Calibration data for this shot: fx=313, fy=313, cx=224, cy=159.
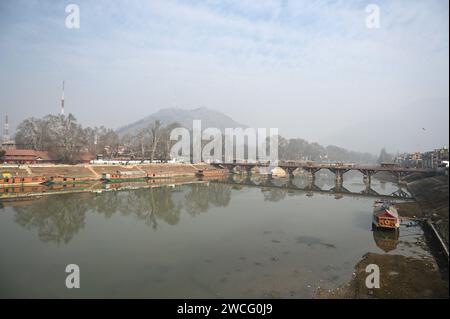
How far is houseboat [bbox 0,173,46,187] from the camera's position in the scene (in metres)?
53.8

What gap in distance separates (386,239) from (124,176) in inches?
2218

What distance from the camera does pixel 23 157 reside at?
78.3 metres

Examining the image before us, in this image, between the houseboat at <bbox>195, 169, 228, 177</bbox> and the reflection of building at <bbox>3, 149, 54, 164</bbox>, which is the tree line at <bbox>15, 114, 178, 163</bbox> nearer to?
the reflection of building at <bbox>3, 149, 54, 164</bbox>

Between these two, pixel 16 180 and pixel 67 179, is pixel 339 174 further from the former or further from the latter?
pixel 16 180

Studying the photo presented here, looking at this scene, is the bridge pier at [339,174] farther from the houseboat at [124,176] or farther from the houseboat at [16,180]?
the houseboat at [16,180]

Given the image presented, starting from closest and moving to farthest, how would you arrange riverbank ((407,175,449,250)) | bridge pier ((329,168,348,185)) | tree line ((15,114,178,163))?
riverbank ((407,175,449,250)) → bridge pier ((329,168,348,185)) → tree line ((15,114,178,163))

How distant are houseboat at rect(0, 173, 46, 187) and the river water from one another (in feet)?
48.4

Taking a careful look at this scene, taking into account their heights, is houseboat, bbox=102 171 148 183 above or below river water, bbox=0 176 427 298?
above

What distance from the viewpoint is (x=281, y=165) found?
294 feet

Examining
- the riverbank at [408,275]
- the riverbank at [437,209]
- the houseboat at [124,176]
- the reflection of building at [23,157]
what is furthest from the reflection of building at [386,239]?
the reflection of building at [23,157]

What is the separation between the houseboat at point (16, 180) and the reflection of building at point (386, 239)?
55.5 m

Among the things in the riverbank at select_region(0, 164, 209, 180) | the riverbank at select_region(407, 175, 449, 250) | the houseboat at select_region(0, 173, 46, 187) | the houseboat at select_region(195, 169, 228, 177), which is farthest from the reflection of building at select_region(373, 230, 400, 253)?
the houseboat at select_region(195, 169, 228, 177)

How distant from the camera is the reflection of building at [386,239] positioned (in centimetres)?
2578
